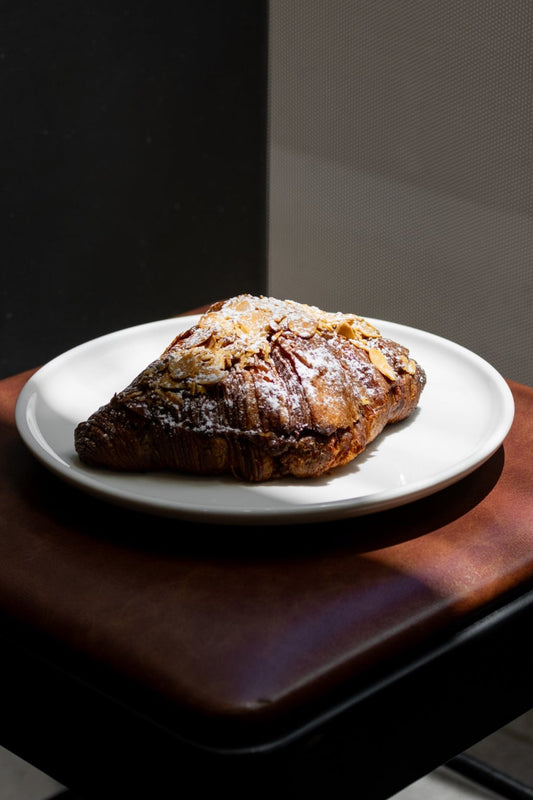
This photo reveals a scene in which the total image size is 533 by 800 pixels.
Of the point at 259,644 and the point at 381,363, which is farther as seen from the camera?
the point at 381,363

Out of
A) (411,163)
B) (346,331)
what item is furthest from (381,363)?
(411,163)

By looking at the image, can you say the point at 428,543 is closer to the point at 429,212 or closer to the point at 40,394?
the point at 40,394

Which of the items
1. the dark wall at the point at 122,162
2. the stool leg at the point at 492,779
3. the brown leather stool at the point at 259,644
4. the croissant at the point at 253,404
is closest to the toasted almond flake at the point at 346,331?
the croissant at the point at 253,404

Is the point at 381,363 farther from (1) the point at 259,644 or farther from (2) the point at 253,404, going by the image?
(1) the point at 259,644

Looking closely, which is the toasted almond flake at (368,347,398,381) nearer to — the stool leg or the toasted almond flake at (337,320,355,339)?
the toasted almond flake at (337,320,355,339)

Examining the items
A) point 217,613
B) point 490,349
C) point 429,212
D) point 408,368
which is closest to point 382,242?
point 429,212

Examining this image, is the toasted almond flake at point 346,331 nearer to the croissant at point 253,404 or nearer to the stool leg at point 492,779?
the croissant at point 253,404
